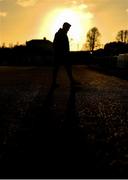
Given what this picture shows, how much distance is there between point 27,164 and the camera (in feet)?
14.2

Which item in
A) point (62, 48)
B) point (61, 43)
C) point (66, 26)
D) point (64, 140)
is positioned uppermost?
point (66, 26)

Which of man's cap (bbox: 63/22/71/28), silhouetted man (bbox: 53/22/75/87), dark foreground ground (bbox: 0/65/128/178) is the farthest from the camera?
silhouetted man (bbox: 53/22/75/87)

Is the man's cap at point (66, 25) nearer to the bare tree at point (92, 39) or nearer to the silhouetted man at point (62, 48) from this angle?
the silhouetted man at point (62, 48)

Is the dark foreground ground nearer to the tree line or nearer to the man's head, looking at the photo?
the man's head

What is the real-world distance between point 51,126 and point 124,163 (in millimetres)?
2347

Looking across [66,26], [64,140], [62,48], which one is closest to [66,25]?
[66,26]

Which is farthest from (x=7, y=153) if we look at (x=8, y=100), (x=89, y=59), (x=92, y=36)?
(x=92, y=36)

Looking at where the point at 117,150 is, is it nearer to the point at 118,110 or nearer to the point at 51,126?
the point at 51,126

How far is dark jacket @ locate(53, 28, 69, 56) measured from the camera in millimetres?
14906

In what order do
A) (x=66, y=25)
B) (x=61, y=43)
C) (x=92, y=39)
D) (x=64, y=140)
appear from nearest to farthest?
(x=64, y=140) < (x=66, y=25) < (x=61, y=43) < (x=92, y=39)

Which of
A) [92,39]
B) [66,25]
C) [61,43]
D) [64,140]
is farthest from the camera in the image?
[92,39]

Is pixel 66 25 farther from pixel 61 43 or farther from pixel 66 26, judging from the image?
pixel 61 43

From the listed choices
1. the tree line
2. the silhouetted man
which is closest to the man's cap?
the silhouetted man

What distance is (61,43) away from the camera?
14945 mm
